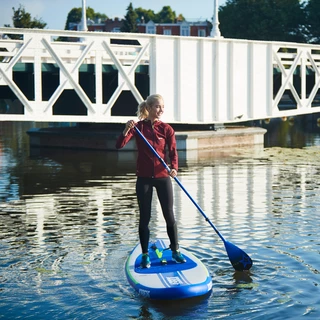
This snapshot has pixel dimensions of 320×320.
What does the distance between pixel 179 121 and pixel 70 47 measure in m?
4.97

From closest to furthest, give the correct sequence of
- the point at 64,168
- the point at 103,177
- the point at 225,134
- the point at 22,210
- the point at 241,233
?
the point at 241,233
the point at 22,210
the point at 103,177
the point at 64,168
the point at 225,134

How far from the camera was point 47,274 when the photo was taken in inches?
380

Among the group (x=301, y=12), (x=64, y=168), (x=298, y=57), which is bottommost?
(x=64, y=168)

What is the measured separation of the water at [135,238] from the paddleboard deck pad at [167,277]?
11 cm

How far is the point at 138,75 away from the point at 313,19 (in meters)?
53.0

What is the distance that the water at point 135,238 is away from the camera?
8.35 metres

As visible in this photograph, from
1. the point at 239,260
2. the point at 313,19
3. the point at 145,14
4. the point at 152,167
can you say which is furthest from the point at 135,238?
the point at 145,14

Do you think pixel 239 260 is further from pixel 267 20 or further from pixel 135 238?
pixel 267 20

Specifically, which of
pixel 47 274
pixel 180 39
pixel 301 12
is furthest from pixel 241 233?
pixel 301 12

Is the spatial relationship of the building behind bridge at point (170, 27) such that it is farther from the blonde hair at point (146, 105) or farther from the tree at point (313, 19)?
the blonde hair at point (146, 105)

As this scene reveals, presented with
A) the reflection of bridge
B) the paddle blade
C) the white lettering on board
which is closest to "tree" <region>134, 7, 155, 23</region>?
the reflection of bridge

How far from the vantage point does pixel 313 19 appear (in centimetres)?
8019

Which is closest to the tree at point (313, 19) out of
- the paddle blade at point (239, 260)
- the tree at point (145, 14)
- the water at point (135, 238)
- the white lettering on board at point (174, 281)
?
the water at point (135, 238)

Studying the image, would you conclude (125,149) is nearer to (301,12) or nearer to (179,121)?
(179,121)
